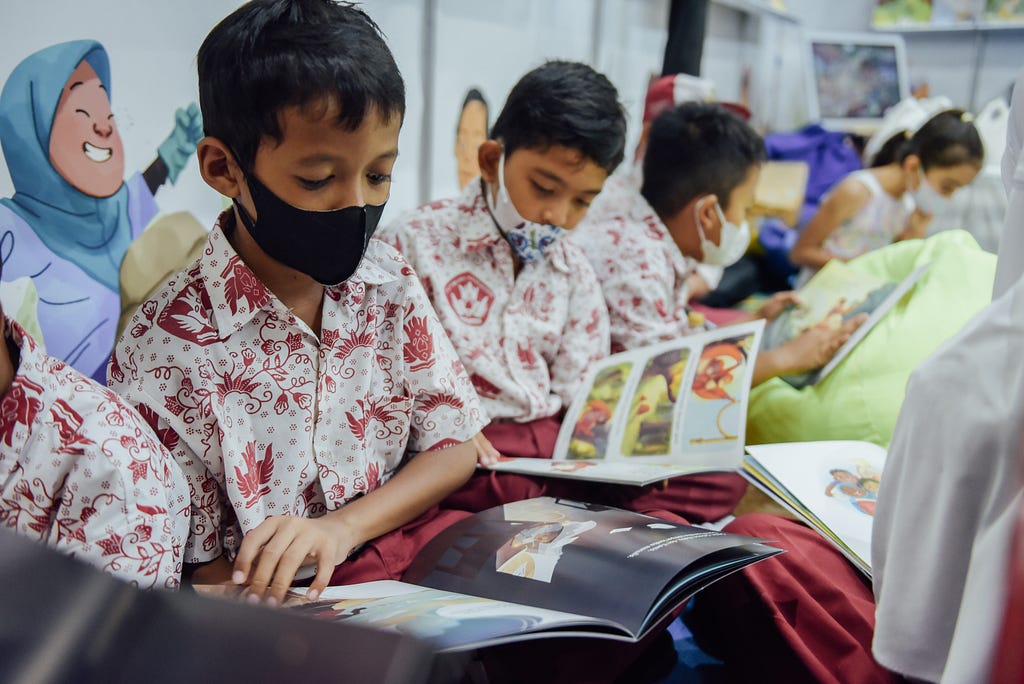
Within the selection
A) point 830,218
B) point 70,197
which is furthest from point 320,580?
point 830,218

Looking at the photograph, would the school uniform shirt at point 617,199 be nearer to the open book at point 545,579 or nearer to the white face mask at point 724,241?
the white face mask at point 724,241

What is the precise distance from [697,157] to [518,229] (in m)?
0.50

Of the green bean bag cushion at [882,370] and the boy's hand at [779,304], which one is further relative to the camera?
the boy's hand at [779,304]

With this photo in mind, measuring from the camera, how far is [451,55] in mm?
1547

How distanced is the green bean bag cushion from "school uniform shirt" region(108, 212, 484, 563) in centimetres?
67

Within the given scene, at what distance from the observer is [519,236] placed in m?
1.10

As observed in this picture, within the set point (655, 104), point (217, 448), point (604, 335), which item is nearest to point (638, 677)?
point (217, 448)

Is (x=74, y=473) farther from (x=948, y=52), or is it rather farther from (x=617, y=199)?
(x=948, y=52)

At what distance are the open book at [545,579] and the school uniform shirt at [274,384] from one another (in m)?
0.12

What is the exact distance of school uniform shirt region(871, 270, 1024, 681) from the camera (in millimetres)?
410

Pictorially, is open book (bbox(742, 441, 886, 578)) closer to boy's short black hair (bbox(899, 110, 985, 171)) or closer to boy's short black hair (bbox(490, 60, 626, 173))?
boy's short black hair (bbox(490, 60, 626, 173))

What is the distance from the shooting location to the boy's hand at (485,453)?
0.97m

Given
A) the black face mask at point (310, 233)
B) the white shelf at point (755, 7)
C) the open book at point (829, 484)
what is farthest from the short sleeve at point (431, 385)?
the white shelf at point (755, 7)

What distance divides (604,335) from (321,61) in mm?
687
